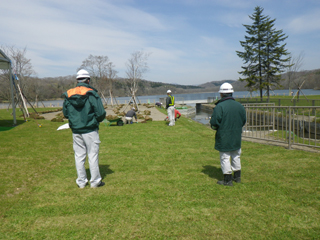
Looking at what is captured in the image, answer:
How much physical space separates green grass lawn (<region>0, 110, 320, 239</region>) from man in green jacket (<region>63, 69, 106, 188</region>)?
0.71 m

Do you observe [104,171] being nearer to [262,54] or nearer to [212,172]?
[212,172]

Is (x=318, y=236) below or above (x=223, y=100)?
below

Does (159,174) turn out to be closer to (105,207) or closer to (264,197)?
(105,207)

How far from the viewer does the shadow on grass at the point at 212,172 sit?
4758mm

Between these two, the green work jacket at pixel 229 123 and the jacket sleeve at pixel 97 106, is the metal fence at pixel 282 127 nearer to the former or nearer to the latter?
the green work jacket at pixel 229 123

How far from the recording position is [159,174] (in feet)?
16.3

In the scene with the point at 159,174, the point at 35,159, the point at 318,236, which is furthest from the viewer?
the point at 35,159

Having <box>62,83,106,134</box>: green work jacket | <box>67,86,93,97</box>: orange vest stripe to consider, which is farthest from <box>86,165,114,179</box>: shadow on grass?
<box>67,86,93,97</box>: orange vest stripe

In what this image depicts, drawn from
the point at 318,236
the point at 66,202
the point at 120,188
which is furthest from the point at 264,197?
the point at 66,202

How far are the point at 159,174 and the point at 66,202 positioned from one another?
204cm

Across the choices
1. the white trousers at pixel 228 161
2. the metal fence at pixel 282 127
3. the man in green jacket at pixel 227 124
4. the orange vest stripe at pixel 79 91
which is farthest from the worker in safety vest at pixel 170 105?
the orange vest stripe at pixel 79 91

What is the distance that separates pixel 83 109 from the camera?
393 centimetres

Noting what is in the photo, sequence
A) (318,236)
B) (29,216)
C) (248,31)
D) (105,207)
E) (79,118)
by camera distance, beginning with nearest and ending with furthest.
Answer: (318,236)
(29,216)
(105,207)
(79,118)
(248,31)

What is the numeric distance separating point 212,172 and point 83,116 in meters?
3.10
